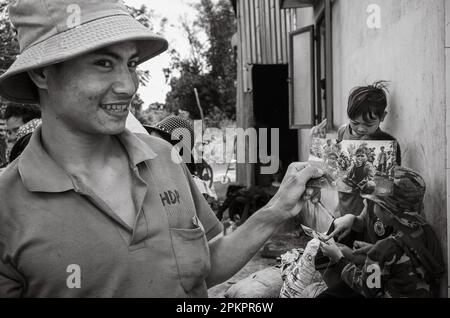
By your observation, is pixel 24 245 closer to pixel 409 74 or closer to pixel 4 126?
pixel 409 74

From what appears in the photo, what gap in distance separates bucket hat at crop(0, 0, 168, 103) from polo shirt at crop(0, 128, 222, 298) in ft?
0.77

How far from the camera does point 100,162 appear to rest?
1277mm

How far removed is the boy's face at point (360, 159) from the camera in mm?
1598

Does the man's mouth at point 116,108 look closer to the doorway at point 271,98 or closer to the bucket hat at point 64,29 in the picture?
the bucket hat at point 64,29

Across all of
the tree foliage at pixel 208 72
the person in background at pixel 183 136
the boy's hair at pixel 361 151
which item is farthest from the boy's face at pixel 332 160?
the tree foliage at pixel 208 72

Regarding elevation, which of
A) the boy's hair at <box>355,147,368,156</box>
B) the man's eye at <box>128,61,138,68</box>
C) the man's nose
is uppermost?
the man's eye at <box>128,61,138,68</box>

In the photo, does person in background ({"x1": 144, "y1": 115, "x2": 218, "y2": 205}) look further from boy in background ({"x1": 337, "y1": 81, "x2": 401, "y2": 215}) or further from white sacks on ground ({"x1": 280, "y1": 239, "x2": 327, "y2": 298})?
boy in background ({"x1": 337, "y1": 81, "x2": 401, "y2": 215})

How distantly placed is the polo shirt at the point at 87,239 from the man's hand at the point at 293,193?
28 centimetres

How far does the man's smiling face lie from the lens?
1133 millimetres

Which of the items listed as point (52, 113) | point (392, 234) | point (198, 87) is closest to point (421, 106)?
point (392, 234)

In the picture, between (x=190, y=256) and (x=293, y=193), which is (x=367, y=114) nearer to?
(x=293, y=193)

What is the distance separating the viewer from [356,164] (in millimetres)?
1591

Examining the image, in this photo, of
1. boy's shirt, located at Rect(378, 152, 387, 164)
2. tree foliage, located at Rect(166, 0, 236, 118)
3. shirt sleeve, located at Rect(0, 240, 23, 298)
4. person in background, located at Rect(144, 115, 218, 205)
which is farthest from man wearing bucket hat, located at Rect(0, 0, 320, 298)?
tree foliage, located at Rect(166, 0, 236, 118)

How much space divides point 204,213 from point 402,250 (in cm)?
77
